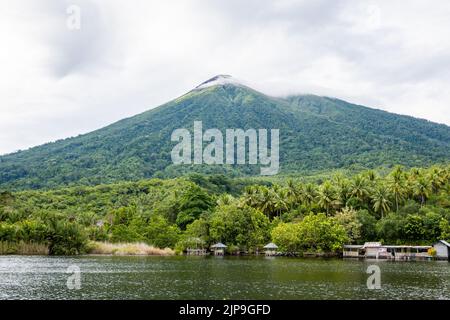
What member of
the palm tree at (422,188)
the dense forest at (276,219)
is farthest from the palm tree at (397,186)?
the palm tree at (422,188)

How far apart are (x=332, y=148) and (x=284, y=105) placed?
157ft

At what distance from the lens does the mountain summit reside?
10731 centimetres

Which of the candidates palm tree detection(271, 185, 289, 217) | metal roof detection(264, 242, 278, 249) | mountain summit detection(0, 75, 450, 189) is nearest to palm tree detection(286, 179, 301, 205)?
palm tree detection(271, 185, 289, 217)

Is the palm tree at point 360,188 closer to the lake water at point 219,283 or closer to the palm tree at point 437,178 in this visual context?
the palm tree at point 437,178

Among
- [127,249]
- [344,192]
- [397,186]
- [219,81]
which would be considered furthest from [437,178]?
[219,81]

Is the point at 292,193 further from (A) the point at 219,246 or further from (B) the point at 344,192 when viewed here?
(A) the point at 219,246

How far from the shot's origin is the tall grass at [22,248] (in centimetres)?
4694

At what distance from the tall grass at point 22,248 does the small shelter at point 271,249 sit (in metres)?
21.7

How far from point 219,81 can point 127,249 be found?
133867 millimetres

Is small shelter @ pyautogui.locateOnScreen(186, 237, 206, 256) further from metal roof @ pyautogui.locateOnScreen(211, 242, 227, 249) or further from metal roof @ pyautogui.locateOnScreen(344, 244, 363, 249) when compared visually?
metal roof @ pyautogui.locateOnScreen(344, 244, 363, 249)

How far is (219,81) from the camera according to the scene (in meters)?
180
